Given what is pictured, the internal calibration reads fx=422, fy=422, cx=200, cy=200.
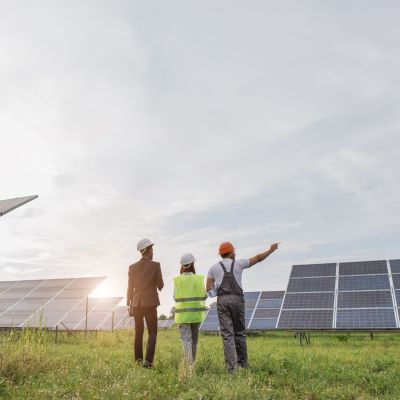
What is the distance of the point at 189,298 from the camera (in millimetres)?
7246

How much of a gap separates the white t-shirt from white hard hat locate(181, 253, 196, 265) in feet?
1.72

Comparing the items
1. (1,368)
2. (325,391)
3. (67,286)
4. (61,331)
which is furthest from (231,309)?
(67,286)

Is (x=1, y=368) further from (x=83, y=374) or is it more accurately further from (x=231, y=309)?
(x=231, y=309)

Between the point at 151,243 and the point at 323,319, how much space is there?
10936 mm

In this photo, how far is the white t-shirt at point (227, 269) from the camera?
22.9 ft

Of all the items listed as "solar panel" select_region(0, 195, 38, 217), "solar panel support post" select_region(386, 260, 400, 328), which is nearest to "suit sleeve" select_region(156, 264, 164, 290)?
"solar panel" select_region(0, 195, 38, 217)

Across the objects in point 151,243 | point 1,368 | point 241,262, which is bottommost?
point 1,368

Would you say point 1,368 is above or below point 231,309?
below

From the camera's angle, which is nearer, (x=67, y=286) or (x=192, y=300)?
(x=192, y=300)

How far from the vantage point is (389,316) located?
610 inches

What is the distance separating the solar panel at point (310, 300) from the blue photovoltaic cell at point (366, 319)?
1.03 meters

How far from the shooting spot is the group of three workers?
22.4ft

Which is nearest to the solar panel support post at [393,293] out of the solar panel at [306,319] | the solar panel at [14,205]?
the solar panel at [306,319]

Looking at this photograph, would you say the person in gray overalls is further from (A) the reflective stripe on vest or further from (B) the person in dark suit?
(B) the person in dark suit
